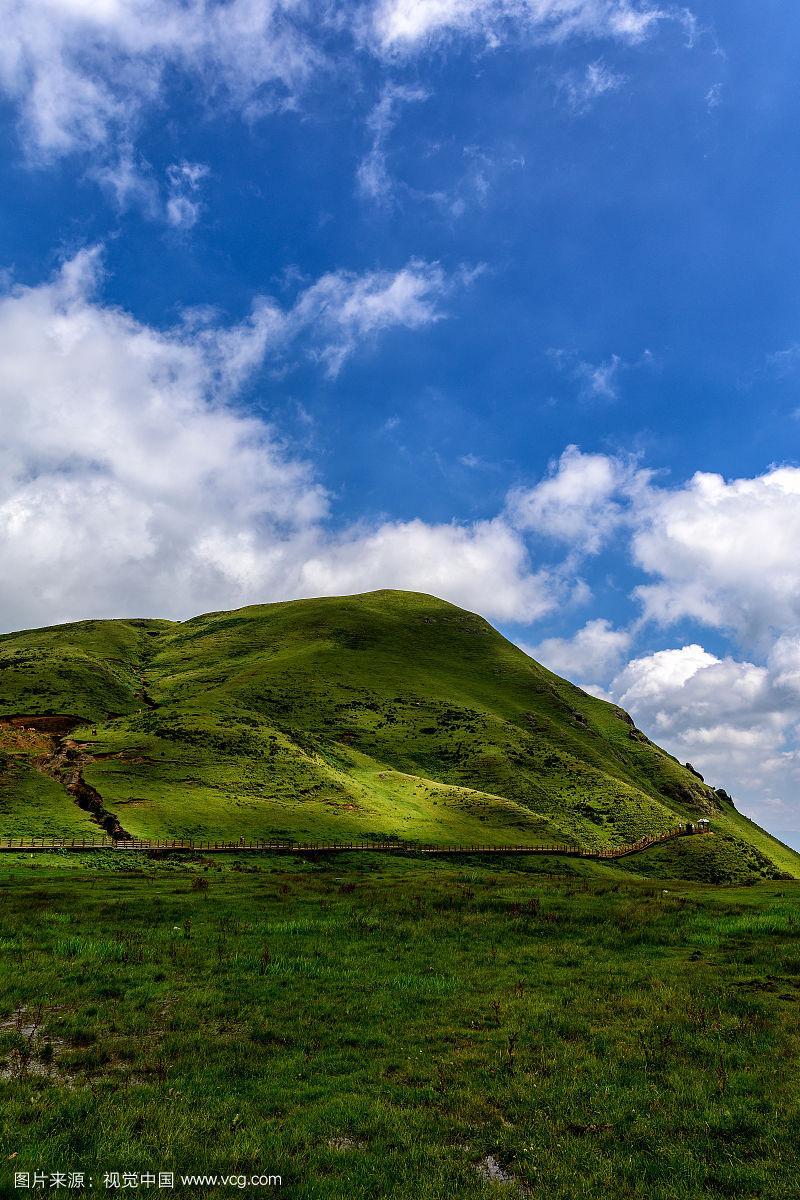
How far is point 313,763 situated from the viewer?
378ft

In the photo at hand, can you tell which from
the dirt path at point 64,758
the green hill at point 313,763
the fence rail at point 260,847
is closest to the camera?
the fence rail at point 260,847

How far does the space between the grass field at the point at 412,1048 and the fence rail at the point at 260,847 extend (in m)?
38.4

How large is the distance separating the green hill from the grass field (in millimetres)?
55249

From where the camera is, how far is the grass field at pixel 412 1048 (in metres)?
10.9

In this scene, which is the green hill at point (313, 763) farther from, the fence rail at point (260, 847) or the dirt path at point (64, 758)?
the fence rail at point (260, 847)

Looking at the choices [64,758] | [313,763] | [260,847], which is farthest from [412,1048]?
[313,763]

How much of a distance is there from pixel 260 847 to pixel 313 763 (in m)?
41.4

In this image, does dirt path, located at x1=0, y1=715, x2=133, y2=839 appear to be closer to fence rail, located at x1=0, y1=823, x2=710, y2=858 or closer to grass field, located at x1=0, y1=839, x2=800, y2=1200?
fence rail, located at x1=0, y1=823, x2=710, y2=858

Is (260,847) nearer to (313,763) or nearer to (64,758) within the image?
(313,763)

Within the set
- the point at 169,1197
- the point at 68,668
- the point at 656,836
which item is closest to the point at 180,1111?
the point at 169,1197

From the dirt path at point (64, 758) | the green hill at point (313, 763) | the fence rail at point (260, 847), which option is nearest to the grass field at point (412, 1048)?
the fence rail at point (260, 847)

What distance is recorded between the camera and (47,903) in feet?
109

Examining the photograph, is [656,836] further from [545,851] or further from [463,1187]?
[463,1187]

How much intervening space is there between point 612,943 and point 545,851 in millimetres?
71154
